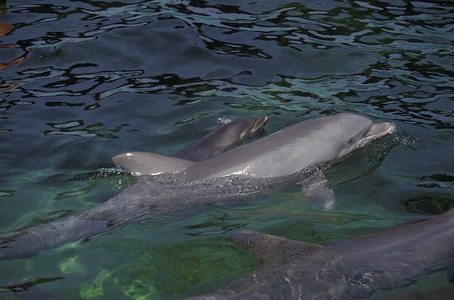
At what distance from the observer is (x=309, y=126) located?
26.4 ft

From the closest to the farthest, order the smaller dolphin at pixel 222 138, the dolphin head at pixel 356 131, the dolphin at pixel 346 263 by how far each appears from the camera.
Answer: the dolphin at pixel 346 263
the dolphin head at pixel 356 131
the smaller dolphin at pixel 222 138

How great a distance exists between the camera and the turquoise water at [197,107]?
582cm

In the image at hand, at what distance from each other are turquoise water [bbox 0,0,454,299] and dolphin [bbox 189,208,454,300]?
19 centimetres

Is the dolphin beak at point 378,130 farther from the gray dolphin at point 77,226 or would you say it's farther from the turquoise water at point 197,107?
the gray dolphin at point 77,226

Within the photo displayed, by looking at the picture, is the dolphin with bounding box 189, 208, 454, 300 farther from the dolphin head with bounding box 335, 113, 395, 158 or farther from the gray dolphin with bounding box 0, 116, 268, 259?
the dolphin head with bounding box 335, 113, 395, 158

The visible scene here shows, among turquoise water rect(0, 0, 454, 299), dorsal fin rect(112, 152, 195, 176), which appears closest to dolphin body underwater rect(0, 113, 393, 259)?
dorsal fin rect(112, 152, 195, 176)

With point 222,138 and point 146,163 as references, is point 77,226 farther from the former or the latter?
point 222,138

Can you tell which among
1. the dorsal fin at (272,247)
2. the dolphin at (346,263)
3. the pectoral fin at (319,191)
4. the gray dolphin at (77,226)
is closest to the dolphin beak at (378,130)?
the pectoral fin at (319,191)

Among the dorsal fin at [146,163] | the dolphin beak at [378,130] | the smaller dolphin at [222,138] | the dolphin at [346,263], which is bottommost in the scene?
the smaller dolphin at [222,138]

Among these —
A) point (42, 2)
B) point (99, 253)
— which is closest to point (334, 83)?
point (99, 253)

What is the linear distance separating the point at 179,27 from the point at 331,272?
8.88 metres

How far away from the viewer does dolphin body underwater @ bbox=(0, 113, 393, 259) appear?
6199 millimetres

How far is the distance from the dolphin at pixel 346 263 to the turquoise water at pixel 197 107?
0.19 meters

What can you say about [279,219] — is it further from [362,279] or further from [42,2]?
[42,2]
